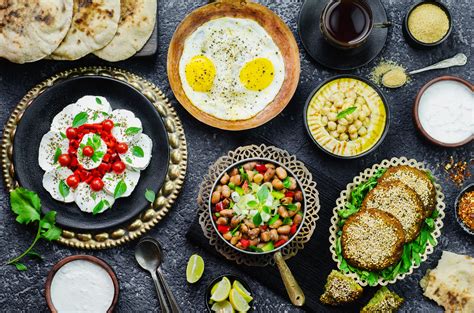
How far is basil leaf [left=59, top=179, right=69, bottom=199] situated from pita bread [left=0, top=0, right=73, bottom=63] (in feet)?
3.14

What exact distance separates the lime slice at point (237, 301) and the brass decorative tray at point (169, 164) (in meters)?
0.80

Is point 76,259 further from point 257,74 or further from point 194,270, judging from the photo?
point 257,74

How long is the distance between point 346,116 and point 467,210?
3.90 ft

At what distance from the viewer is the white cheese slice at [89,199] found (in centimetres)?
528

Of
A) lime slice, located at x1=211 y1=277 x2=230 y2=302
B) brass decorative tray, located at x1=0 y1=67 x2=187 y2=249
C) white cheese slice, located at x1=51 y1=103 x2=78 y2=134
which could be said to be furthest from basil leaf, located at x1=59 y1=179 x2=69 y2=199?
lime slice, located at x1=211 y1=277 x2=230 y2=302

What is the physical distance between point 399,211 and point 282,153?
→ 3.21 ft

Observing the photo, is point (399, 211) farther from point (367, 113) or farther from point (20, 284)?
point (20, 284)

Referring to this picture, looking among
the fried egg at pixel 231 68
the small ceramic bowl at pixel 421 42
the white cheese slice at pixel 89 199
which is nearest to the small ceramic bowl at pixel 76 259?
the white cheese slice at pixel 89 199

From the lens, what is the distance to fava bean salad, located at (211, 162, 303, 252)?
5.17 meters

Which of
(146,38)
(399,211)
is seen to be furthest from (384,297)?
(146,38)

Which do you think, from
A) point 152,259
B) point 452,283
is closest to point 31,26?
point 152,259

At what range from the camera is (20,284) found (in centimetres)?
544

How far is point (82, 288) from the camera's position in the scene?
5.28 meters

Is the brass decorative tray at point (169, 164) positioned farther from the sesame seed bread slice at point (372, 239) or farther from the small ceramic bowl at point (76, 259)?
the sesame seed bread slice at point (372, 239)
